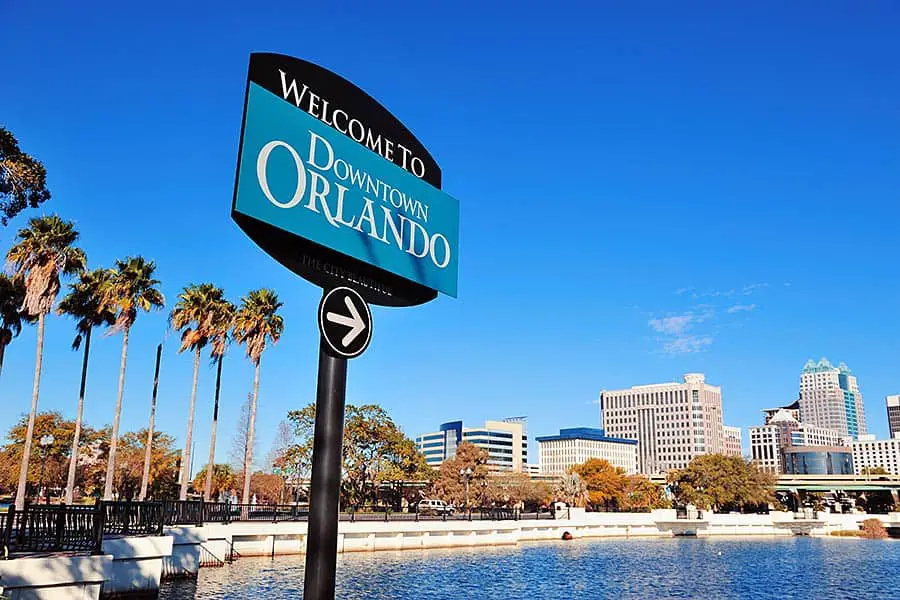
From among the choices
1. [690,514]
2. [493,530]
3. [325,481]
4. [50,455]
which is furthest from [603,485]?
[325,481]

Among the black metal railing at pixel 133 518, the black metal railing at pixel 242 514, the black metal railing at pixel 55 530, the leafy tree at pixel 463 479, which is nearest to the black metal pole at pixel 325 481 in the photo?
the black metal railing at pixel 55 530

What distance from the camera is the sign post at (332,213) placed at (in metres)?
5.30

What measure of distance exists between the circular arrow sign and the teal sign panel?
0.36 metres

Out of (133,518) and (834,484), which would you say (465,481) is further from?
(834,484)

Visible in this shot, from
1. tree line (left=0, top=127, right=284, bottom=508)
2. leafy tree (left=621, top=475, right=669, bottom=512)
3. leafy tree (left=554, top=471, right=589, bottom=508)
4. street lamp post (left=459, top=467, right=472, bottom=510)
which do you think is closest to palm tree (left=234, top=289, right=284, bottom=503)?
tree line (left=0, top=127, right=284, bottom=508)

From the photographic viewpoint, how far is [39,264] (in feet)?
112

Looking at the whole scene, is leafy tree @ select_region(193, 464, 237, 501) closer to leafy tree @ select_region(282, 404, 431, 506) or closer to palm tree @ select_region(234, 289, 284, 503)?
leafy tree @ select_region(282, 404, 431, 506)

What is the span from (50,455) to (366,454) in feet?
102

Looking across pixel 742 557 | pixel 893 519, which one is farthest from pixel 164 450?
pixel 893 519

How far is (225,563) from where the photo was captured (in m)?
32.2

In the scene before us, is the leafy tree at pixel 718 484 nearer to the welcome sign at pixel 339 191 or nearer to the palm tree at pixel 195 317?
the palm tree at pixel 195 317

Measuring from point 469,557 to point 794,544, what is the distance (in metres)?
42.0

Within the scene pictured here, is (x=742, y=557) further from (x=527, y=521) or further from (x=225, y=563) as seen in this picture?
(x=225, y=563)

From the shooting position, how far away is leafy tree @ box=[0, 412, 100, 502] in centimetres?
6838
